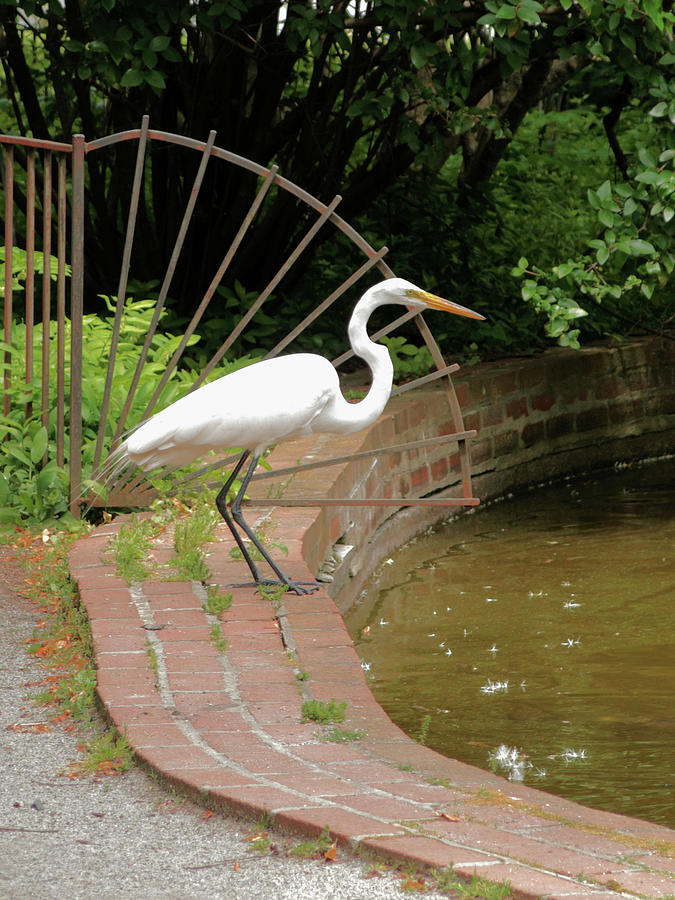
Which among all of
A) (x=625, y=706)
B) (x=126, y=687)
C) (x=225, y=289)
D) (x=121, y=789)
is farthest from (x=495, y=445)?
(x=121, y=789)

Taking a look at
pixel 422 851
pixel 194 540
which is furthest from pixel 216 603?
pixel 422 851

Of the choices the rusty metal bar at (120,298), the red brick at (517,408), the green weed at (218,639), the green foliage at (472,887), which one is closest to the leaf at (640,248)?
the red brick at (517,408)

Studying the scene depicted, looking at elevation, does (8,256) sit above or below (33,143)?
below

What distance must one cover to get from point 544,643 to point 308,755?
2209 millimetres

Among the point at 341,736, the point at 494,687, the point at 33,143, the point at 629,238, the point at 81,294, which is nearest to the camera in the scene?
the point at 341,736

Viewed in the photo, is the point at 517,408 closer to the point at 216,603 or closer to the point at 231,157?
the point at 231,157

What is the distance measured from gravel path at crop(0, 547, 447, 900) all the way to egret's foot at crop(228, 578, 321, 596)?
119 centimetres

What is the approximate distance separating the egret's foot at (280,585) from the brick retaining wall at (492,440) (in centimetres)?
50

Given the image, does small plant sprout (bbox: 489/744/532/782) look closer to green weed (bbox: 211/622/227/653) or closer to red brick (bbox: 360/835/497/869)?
green weed (bbox: 211/622/227/653)

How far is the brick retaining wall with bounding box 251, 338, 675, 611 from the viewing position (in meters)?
5.43

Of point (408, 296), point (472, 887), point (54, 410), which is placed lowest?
point (472, 887)

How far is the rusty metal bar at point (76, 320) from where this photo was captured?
4727mm

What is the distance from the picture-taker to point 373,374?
4.37 m

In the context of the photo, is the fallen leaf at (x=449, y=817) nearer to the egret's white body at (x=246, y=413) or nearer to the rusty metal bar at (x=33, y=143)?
the egret's white body at (x=246, y=413)
